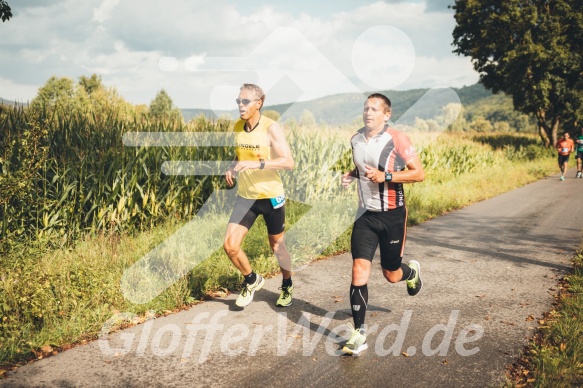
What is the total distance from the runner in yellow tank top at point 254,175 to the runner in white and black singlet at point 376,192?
878 mm

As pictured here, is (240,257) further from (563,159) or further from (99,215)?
(563,159)

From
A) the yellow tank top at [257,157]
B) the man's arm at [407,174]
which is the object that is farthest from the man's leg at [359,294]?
the yellow tank top at [257,157]

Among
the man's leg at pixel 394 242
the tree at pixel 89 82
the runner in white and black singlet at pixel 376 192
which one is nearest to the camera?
the runner in white and black singlet at pixel 376 192

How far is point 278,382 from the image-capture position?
11.2 feet

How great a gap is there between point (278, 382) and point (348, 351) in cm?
72

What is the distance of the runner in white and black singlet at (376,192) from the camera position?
156 inches

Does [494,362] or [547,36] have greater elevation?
[547,36]

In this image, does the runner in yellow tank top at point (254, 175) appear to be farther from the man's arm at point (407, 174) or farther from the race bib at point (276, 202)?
the man's arm at point (407, 174)

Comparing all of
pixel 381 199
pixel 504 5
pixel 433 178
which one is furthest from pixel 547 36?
pixel 381 199

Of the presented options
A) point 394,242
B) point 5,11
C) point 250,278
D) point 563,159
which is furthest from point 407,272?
point 563,159

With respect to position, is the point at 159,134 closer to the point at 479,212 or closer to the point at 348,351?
the point at 348,351

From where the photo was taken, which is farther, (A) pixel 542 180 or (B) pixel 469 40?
(B) pixel 469 40

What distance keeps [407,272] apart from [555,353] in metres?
1.44

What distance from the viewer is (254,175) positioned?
4855 millimetres
